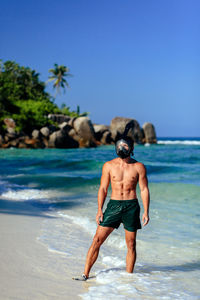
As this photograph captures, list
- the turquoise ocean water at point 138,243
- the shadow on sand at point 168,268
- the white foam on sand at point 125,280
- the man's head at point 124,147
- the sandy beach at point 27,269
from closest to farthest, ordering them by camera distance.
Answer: the sandy beach at point 27,269 < the white foam on sand at point 125,280 < the turquoise ocean water at point 138,243 < the man's head at point 124,147 < the shadow on sand at point 168,268

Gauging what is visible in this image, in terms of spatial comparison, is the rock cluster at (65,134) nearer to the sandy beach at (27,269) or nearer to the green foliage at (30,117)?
the green foliage at (30,117)

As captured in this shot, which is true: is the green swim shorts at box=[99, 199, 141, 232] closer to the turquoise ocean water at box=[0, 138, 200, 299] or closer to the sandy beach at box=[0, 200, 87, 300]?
the turquoise ocean water at box=[0, 138, 200, 299]

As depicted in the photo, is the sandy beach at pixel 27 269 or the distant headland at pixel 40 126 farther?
the distant headland at pixel 40 126

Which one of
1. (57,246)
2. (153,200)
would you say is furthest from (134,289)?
(153,200)

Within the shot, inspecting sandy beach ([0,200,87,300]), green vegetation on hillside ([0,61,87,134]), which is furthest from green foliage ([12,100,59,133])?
sandy beach ([0,200,87,300])

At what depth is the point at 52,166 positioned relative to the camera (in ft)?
64.0

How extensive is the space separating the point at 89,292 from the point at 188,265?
1758mm

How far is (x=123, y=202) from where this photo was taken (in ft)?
11.7

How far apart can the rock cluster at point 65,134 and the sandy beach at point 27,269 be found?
32.2 meters

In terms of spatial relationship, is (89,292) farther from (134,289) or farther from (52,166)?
(52,166)

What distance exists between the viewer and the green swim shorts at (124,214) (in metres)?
3.54

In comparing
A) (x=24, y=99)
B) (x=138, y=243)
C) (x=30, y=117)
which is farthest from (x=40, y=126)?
(x=138, y=243)

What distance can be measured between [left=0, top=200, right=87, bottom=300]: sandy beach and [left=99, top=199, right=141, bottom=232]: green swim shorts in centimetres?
71

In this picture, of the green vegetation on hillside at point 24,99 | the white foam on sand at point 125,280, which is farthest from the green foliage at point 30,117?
the white foam on sand at point 125,280
